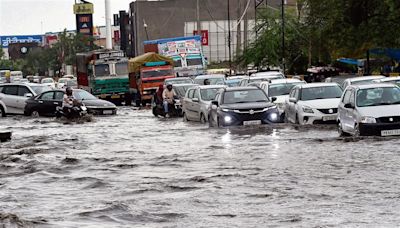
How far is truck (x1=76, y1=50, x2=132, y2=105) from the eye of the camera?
57625mm

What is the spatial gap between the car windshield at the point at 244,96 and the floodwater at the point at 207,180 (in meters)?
1.19

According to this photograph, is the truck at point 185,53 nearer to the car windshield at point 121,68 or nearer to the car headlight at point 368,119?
the car windshield at point 121,68

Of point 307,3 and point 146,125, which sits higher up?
point 307,3

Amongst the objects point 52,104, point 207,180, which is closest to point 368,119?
point 207,180

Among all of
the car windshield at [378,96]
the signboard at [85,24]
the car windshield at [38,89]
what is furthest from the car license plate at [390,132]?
the signboard at [85,24]

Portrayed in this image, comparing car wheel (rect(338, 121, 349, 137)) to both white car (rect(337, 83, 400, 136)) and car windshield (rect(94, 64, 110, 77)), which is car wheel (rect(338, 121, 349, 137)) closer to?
white car (rect(337, 83, 400, 136))

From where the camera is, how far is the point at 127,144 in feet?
83.8

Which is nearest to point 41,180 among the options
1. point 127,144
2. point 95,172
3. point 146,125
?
point 95,172

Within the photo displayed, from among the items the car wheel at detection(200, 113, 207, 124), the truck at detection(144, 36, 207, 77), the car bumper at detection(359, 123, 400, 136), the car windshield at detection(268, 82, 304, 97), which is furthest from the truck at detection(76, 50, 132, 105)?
the car bumper at detection(359, 123, 400, 136)

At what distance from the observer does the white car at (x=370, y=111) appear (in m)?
21.1

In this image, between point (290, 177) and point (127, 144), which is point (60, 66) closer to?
point (127, 144)

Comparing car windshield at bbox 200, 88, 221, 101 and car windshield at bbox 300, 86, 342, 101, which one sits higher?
car windshield at bbox 300, 86, 342, 101

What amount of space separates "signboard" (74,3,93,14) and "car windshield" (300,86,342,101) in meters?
133

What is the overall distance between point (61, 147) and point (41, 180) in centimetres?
802
